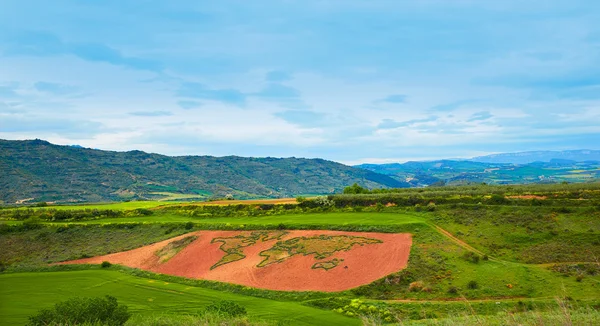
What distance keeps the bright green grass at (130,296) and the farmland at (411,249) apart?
0.18 m

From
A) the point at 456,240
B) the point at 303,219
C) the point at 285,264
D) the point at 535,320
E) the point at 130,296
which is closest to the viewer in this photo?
the point at 535,320

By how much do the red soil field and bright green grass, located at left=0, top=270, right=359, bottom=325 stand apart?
115 inches

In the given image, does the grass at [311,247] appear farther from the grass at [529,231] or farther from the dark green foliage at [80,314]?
the dark green foliage at [80,314]

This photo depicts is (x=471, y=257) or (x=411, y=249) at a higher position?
(x=411, y=249)

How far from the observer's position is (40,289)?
109ft

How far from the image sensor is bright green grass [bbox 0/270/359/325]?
83.6 ft

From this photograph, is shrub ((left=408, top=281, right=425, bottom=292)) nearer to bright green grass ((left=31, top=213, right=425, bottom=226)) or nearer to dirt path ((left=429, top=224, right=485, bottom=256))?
dirt path ((left=429, top=224, right=485, bottom=256))

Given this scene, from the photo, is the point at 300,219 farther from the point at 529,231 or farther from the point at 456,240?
the point at 529,231

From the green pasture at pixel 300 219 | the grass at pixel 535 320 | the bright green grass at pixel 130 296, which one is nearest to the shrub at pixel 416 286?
the bright green grass at pixel 130 296

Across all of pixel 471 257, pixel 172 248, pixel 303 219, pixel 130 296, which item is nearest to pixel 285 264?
pixel 303 219

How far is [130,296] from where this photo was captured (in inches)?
1210

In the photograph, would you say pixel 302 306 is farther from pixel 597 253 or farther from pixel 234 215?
pixel 234 215

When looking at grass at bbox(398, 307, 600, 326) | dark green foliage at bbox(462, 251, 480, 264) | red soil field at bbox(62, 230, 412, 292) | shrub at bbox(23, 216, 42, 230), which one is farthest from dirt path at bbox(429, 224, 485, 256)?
shrub at bbox(23, 216, 42, 230)

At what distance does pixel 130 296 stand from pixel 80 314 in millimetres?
13426
